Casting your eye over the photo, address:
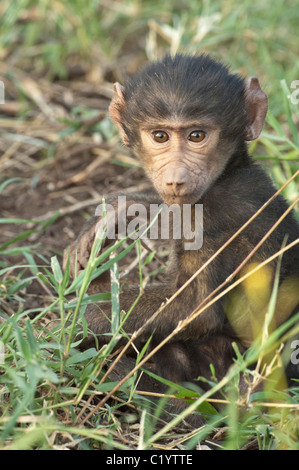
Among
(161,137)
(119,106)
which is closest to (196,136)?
(161,137)

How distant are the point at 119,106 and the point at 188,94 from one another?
0.64 m

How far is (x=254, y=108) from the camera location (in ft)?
Answer: 13.5

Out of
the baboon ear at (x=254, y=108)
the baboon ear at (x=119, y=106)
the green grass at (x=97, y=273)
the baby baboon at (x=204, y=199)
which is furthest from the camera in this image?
the baboon ear at (x=119, y=106)

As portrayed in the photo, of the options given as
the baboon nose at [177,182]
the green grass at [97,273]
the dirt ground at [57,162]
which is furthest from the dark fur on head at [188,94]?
the dirt ground at [57,162]

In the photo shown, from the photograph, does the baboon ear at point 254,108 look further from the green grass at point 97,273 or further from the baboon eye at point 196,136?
the green grass at point 97,273

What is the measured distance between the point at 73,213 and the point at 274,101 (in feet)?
7.51

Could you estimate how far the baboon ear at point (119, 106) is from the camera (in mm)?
4281

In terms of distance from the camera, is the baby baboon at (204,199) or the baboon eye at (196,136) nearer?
the baby baboon at (204,199)

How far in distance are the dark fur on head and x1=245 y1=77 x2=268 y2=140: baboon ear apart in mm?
42

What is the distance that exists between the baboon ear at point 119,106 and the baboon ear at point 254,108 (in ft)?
2.48

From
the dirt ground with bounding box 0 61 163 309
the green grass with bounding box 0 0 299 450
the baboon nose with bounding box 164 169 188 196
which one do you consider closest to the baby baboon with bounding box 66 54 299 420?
the baboon nose with bounding box 164 169 188 196

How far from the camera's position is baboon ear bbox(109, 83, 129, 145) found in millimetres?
4281

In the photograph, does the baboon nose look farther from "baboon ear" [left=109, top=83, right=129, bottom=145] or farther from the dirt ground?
the dirt ground
